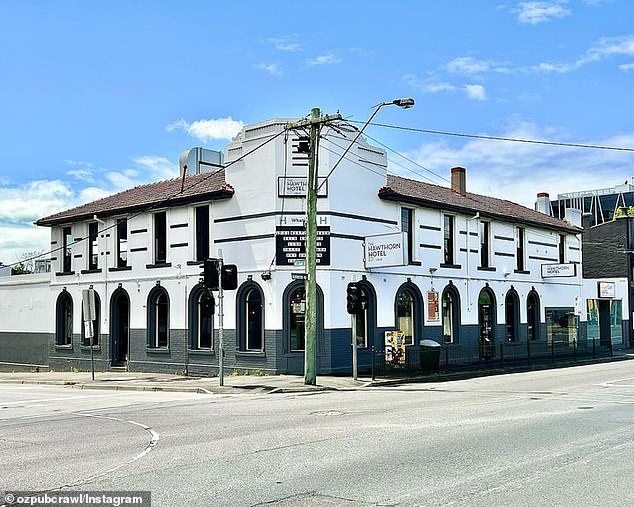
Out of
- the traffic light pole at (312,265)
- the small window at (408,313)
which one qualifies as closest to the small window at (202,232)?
the traffic light pole at (312,265)

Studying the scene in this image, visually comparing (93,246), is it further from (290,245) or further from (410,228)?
(410,228)

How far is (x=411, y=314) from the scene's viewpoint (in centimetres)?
3178

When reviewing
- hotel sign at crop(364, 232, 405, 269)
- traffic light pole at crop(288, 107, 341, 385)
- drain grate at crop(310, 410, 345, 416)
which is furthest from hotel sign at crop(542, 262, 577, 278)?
drain grate at crop(310, 410, 345, 416)

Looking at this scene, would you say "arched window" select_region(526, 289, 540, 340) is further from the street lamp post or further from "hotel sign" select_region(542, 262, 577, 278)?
the street lamp post

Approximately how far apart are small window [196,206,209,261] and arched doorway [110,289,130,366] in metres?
5.17

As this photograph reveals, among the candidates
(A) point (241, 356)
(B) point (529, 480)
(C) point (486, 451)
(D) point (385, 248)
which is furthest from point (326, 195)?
(B) point (529, 480)

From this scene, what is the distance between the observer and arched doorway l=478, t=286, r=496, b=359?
117ft

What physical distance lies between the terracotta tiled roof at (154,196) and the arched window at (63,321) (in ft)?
12.1

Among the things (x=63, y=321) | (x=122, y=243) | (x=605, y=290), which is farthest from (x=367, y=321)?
(x=605, y=290)

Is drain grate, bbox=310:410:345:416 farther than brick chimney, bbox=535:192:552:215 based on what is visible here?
No

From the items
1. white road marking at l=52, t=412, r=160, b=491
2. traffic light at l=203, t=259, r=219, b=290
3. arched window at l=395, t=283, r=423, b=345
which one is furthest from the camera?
arched window at l=395, t=283, r=423, b=345

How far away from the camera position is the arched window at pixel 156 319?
3145 cm

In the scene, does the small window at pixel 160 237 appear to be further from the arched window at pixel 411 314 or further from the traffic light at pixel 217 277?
the arched window at pixel 411 314

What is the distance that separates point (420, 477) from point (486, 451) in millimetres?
2057
